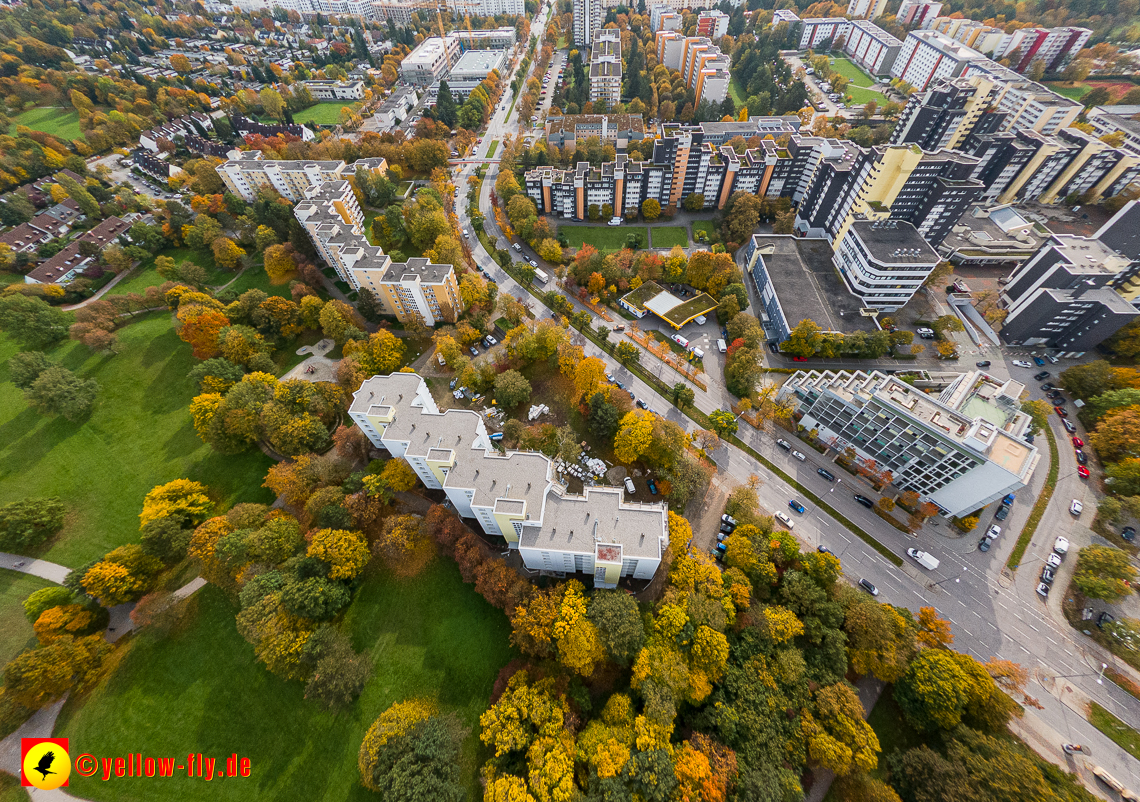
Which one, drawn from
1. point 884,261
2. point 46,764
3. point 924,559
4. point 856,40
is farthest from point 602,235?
point 856,40

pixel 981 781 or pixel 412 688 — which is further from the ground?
pixel 981 781

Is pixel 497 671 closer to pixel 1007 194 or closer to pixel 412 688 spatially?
pixel 412 688

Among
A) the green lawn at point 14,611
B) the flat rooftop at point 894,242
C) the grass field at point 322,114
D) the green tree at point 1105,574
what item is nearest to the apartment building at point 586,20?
the grass field at point 322,114

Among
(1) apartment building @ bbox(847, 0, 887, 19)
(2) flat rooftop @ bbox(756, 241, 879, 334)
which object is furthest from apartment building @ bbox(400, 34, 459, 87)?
(1) apartment building @ bbox(847, 0, 887, 19)

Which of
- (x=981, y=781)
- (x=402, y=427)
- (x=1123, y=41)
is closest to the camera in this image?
(x=981, y=781)

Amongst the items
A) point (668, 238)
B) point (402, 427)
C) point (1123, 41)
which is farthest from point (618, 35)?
point (402, 427)

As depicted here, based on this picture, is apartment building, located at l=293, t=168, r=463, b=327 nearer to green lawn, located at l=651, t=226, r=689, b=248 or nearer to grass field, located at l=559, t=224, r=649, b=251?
grass field, located at l=559, t=224, r=649, b=251

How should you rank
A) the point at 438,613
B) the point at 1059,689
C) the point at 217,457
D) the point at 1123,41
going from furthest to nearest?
the point at 1123,41 → the point at 217,457 → the point at 438,613 → the point at 1059,689
